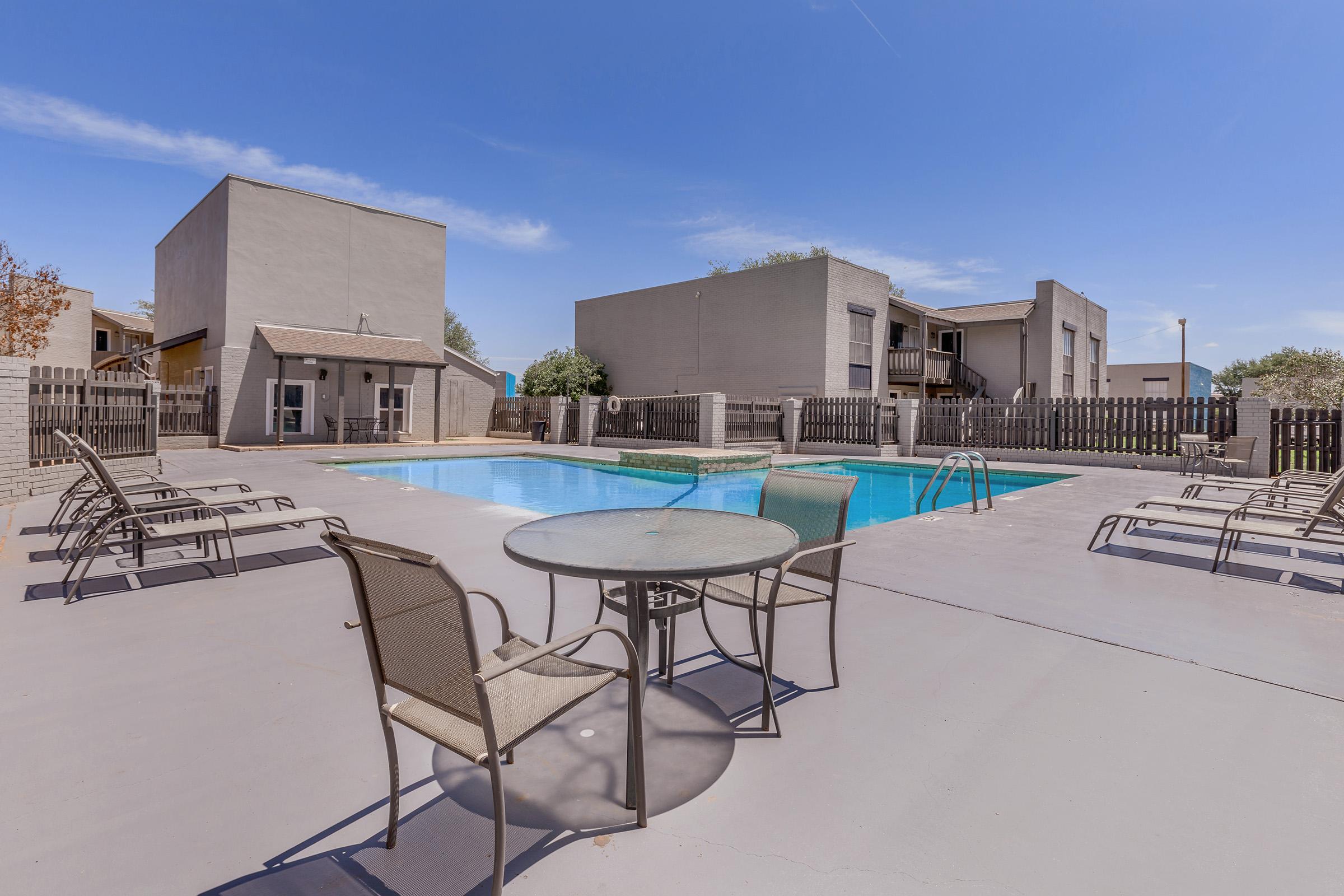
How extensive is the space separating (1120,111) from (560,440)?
2083 centimetres

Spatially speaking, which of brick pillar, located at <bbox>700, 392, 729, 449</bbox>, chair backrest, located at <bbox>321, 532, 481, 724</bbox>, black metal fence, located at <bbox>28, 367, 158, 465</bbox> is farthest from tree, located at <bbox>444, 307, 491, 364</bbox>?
chair backrest, located at <bbox>321, 532, 481, 724</bbox>

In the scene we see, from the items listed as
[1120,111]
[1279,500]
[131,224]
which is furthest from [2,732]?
[131,224]

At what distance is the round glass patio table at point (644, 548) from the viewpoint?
1989 mm

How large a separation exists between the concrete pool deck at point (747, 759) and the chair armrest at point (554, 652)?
0.52 meters

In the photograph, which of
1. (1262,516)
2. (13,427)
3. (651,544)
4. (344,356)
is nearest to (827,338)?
(344,356)

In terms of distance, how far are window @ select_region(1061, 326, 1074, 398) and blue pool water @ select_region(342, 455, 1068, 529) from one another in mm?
17252

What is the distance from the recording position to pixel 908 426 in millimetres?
18484

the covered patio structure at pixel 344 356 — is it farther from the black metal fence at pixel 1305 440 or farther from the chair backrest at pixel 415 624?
the black metal fence at pixel 1305 440

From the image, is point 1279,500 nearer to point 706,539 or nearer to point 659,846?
point 706,539

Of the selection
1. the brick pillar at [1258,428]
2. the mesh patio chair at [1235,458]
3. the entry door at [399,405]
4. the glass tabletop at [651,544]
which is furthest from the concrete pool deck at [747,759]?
the entry door at [399,405]

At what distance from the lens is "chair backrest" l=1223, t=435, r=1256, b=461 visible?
11.1 meters

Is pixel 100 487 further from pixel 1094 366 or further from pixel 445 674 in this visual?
pixel 1094 366

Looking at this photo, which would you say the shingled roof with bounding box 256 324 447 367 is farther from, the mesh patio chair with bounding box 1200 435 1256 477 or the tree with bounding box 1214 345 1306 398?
the tree with bounding box 1214 345 1306 398

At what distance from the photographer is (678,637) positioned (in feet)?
11.2
